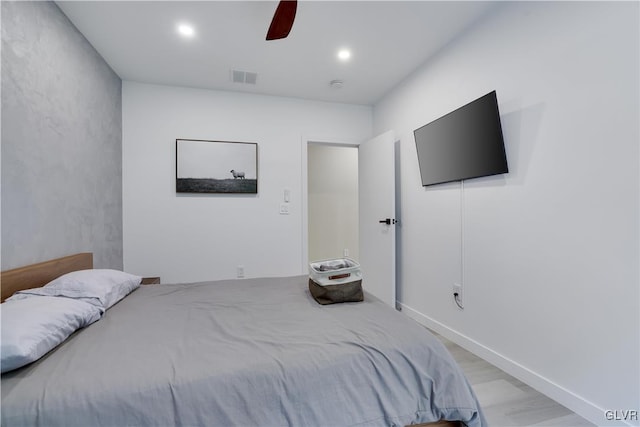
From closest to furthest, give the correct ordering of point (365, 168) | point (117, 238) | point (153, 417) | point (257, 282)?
point (153, 417) < point (257, 282) < point (117, 238) < point (365, 168)

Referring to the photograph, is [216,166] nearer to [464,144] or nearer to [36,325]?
[36,325]

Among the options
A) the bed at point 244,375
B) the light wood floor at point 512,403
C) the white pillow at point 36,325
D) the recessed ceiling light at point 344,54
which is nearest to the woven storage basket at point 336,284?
the bed at point 244,375

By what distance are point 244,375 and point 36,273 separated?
1536 mm

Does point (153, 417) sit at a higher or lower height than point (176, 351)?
lower

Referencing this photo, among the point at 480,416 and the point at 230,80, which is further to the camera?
the point at 230,80

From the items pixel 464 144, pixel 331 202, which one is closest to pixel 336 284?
pixel 464 144

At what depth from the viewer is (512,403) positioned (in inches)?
65.3

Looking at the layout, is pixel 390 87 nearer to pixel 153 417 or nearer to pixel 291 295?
pixel 291 295

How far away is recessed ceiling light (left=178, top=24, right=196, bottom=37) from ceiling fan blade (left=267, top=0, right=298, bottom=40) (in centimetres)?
80

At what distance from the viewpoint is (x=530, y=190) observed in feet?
5.95

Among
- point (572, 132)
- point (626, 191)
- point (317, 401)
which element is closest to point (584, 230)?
point (626, 191)

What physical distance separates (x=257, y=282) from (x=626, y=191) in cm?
214

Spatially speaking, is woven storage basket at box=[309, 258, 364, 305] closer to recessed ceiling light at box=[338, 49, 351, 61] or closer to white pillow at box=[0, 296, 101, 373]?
white pillow at box=[0, 296, 101, 373]

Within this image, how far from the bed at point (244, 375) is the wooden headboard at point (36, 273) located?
0.02m
